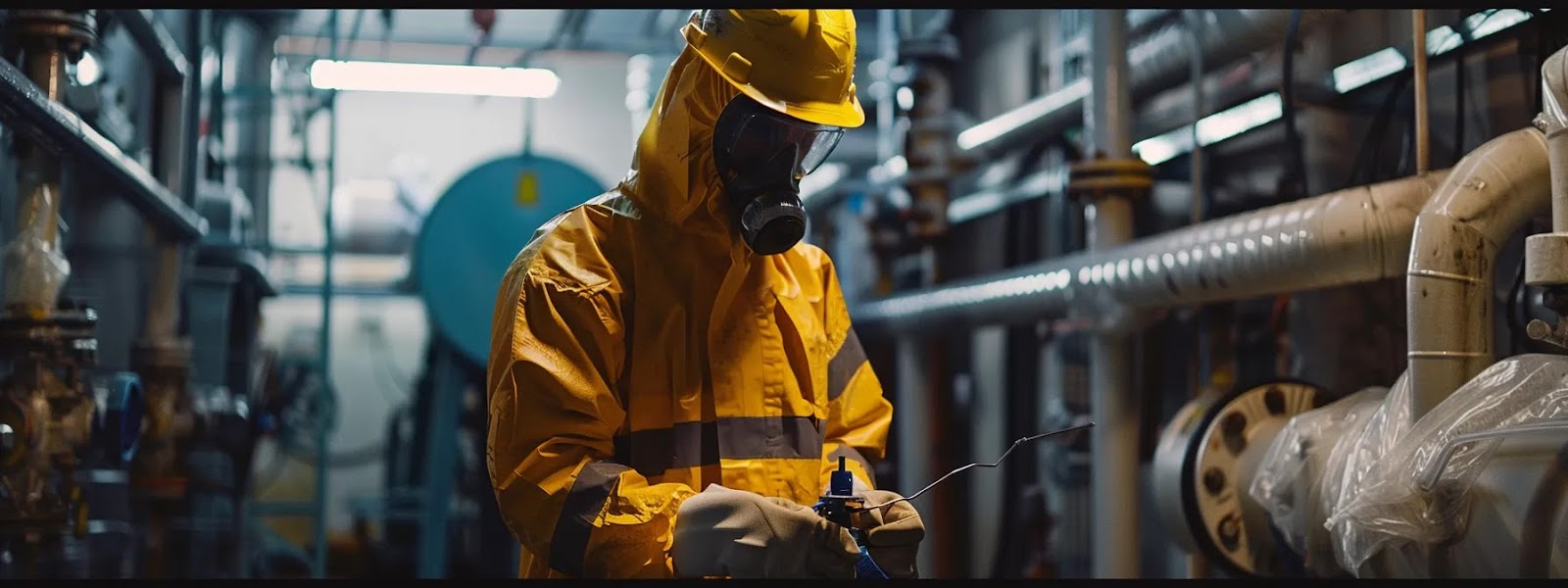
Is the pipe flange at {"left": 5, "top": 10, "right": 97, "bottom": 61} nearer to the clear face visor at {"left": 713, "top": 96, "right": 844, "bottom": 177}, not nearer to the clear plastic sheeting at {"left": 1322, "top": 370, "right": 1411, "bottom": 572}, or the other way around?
the clear face visor at {"left": 713, "top": 96, "right": 844, "bottom": 177}

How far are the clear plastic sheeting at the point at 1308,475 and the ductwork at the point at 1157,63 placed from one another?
2.88 feet

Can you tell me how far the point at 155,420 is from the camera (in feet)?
11.6

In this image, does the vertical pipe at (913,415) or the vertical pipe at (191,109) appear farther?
the vertical pipe at (913,415)

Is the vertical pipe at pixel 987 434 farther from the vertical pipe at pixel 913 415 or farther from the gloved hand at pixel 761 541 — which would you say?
the gloved hand at pixel 761 541

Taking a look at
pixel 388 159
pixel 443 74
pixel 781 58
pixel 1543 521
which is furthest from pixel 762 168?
pixel 388 159

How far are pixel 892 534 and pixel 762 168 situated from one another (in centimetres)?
50

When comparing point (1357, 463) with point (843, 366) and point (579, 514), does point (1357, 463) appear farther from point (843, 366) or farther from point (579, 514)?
point (579, 514)

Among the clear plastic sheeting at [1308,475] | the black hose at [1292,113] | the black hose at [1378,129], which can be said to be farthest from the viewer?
the black hose at [1292,113]

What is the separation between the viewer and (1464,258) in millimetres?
1790

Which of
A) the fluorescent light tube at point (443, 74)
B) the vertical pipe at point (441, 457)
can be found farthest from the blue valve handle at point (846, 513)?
the fluorescent light tube at point (443, 74)

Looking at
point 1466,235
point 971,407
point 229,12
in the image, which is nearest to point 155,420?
point 229,12

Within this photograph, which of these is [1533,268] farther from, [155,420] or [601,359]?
[155,420]

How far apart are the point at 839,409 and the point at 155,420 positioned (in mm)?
2202

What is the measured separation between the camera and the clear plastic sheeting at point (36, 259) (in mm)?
2275
